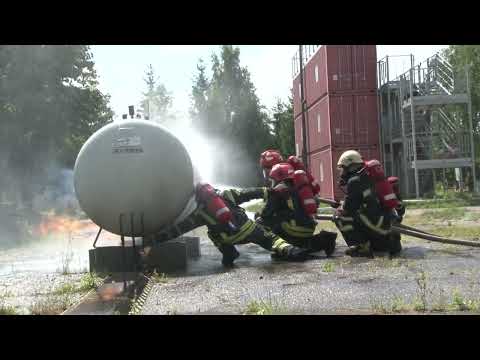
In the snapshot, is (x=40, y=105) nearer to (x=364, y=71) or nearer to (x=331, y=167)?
(x=331, y=167)

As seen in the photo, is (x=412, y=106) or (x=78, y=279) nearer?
(x=78, y=279)

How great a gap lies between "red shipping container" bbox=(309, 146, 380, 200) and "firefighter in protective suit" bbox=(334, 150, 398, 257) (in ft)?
57.7

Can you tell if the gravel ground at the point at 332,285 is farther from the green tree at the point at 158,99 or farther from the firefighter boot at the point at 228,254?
the green tree at the point at 158,99

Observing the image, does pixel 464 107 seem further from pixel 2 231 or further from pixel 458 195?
pixel 2 231

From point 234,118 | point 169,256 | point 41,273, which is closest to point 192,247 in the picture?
point 169,256

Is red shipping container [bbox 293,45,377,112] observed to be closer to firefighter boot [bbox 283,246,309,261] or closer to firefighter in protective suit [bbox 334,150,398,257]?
firefighter in protective suit [bbox 334,150,398,257]

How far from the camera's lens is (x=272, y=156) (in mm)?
10641

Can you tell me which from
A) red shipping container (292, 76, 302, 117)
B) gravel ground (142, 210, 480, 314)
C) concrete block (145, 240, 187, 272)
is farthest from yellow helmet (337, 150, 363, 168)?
red shipping container (292, 76, 302, 117)

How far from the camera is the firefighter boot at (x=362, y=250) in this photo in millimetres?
9109

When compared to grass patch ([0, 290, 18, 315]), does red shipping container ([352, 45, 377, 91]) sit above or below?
above

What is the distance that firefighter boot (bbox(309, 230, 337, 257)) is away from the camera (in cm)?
951

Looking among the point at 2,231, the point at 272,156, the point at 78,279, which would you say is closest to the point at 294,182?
the point at 272,156

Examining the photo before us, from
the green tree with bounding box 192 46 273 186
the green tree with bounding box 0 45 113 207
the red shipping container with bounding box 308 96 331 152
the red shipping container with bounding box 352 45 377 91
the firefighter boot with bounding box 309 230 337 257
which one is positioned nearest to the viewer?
the firefighter boot with bounding box 309 230 337 257
